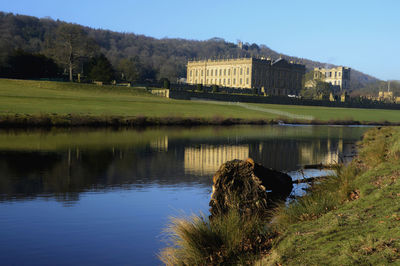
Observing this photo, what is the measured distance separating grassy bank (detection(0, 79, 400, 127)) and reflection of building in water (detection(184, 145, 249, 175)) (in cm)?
1745

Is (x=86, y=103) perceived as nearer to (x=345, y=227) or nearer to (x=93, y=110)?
(x=93, y=110)

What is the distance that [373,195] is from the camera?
10.2 m

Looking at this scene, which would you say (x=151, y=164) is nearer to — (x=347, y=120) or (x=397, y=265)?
(x=397, y=265)

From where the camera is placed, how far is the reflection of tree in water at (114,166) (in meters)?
16.3

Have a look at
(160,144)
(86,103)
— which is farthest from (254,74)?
(160,144)

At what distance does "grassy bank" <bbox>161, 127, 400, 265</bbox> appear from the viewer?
22.0 ft

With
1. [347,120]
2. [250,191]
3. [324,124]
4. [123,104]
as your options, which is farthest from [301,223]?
[347,120]

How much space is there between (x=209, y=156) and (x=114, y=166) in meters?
6.33

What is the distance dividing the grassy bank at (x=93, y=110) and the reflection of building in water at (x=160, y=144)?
1208 cm

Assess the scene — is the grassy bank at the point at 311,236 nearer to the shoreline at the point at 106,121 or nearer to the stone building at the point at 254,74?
the shoreline at the point at 106,121

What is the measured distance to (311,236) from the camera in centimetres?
795

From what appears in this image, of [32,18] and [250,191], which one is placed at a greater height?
[32,18]

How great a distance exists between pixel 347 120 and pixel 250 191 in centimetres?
5847

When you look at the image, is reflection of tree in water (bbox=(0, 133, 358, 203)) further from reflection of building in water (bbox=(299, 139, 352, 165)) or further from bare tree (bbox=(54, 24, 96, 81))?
bare tree (bbox=(54, 24, 96, 81))
